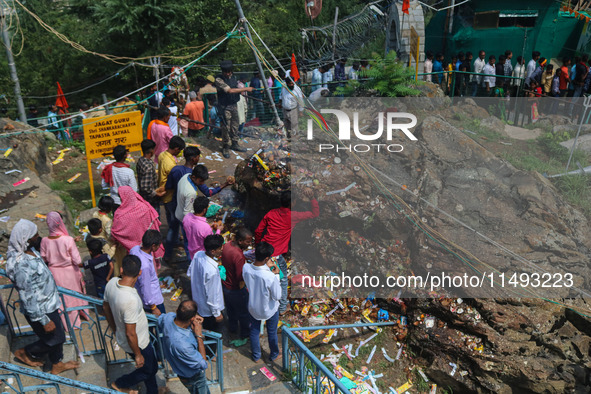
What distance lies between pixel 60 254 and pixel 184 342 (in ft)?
6.79

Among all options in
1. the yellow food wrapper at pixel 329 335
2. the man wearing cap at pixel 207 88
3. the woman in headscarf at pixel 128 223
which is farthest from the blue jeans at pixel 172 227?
the man wearing cap at pixel 207 88

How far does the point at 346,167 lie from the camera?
8359mm

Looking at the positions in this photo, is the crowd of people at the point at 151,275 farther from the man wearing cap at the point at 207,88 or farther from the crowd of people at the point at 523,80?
the crowd of people at the point at 523,80

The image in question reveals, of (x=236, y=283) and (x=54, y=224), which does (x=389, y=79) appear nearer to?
(x=236, y=283)

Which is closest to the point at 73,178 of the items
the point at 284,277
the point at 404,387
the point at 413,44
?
the point at 284,277

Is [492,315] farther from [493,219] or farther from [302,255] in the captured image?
[302,255]

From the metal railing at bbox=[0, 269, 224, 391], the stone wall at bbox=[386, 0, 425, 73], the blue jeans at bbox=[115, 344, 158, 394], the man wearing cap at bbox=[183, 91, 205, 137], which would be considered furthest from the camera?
the stone wall at bbox=[386, 0, 425, 73]

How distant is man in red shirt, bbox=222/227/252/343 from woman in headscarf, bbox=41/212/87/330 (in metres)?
1.64

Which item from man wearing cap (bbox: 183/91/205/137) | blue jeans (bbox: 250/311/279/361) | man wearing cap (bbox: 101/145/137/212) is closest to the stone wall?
man wearing cap (bbox: 183/91/205/137)

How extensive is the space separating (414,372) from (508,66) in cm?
1094

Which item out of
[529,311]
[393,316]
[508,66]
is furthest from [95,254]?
[508,66]

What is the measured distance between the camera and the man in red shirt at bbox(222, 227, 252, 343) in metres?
5.46

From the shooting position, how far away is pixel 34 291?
14.8 feet

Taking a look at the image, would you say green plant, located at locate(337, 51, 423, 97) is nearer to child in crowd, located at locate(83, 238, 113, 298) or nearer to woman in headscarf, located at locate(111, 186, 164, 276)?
woman in headscarf, located at locate(111, 186, 164, 276)
